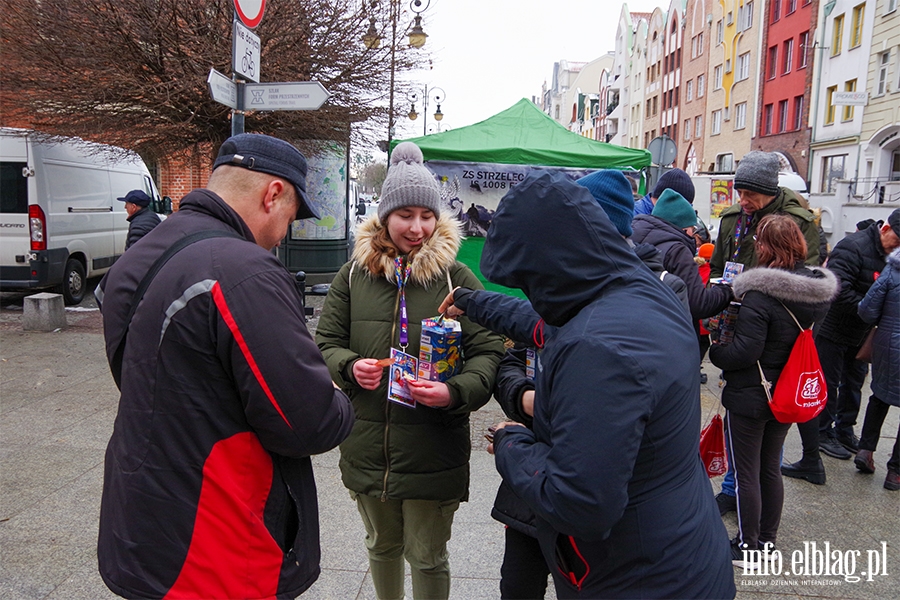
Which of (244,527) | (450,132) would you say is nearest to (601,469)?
(244,527)

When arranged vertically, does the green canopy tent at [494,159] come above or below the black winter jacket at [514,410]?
above

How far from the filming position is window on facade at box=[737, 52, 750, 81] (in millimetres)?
38500

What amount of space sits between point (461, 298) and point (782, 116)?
38700mm

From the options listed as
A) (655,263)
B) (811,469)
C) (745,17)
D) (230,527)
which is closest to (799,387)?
(655,263)

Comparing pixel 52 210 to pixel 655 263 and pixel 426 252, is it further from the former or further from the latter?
pixel 655 263

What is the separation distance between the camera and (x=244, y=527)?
5.53 feet

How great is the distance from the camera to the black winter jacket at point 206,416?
159cm

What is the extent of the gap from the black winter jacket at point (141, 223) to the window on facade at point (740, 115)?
3767 cm

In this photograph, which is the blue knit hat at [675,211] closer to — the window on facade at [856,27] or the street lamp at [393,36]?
the street lamp at [393,36]

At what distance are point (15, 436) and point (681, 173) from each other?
5363 mm

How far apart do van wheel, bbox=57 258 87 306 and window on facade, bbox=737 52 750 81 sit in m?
38.1

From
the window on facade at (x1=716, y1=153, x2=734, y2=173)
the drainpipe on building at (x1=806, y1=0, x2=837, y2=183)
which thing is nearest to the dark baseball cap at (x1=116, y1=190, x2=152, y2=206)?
the drainpipe on building at (x1=806, y1=0, x2=837, y2=183)

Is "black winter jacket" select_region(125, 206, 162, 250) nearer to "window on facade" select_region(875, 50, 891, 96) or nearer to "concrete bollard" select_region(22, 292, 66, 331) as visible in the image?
"concrete bollard" select_region(22, 292, 66, 331)

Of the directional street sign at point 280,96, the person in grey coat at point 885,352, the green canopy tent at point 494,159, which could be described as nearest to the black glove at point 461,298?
the directional street sign at point 280,96
